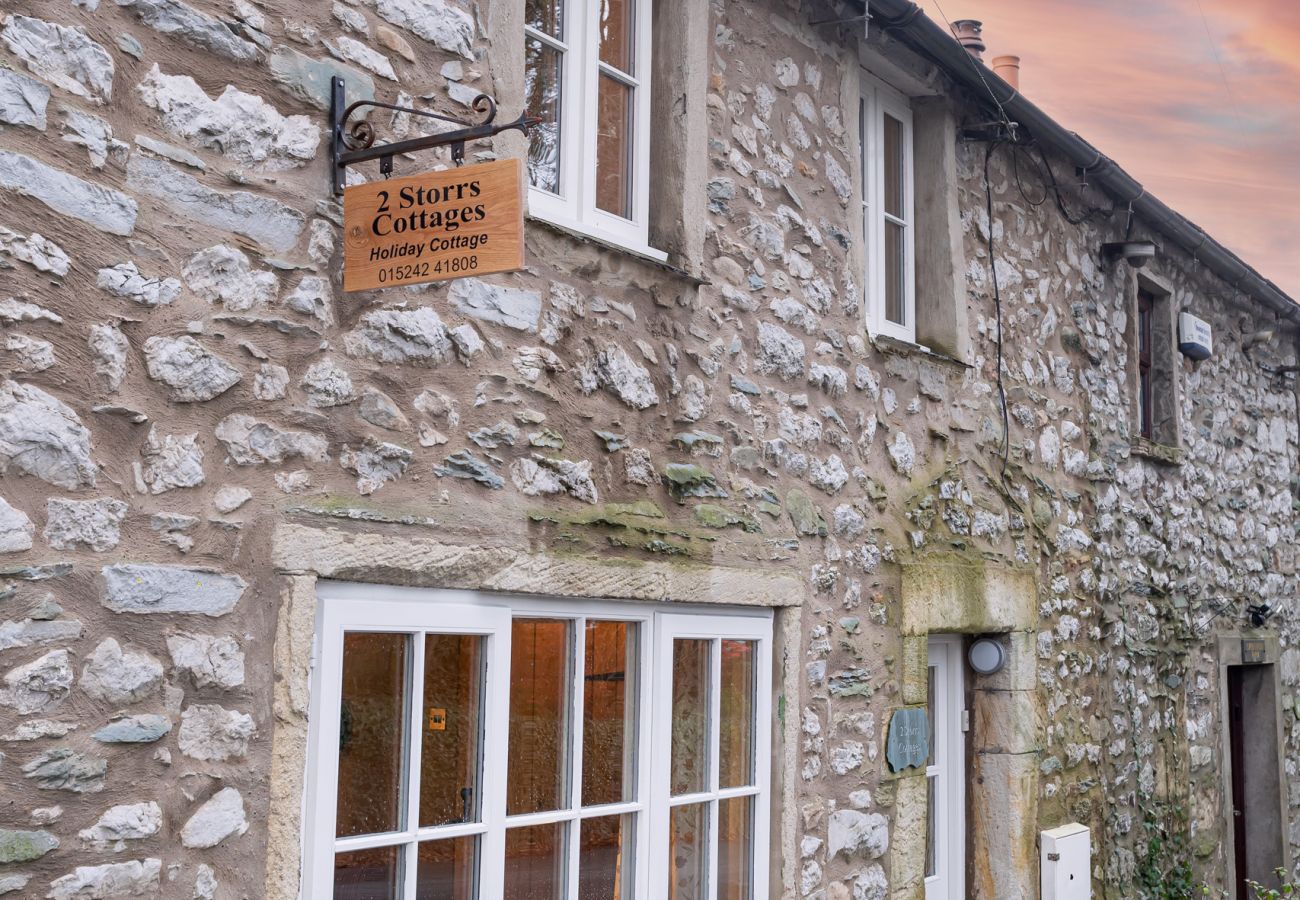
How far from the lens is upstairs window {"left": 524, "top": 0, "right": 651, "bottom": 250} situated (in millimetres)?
4645

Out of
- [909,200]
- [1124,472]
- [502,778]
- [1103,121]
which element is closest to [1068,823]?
[1124,472]

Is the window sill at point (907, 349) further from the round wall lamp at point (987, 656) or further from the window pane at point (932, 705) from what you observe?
the window pane at point (932, 705)

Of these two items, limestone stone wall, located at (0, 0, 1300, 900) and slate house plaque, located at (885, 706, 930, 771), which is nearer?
limestone stone wall, located at (0, 0, 1300, 900)

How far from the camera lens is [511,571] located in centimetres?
411

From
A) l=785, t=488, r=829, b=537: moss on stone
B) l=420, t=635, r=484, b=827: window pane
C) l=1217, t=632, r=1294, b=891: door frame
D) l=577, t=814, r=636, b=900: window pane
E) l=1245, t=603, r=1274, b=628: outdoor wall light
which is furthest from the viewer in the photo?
l=1245, t=603, r=1274, b=628: outdoor wall light

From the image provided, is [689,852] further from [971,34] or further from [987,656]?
[971,34]

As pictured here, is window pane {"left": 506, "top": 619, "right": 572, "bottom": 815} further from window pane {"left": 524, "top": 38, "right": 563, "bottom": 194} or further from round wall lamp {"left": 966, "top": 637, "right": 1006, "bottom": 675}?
round wall lamp {"left": 966, "top": 637, "right": 1006, "bottom": 675}

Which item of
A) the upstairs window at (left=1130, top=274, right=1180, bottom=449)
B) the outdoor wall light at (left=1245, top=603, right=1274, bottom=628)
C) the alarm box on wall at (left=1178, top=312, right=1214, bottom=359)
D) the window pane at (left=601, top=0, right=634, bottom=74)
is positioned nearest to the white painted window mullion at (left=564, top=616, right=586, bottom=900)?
the window pane at (left=601, top=0, right=634, bottom=74)

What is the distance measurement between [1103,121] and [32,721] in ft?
43.3

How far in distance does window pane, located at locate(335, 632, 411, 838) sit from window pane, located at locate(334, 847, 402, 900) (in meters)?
0.06

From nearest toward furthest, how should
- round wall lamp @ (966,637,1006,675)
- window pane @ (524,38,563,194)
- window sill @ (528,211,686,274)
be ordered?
window sill @ (528,211,686,274) < window pane @ (524,38,563,194) < round wall lamp @ (966,637,1006,675)

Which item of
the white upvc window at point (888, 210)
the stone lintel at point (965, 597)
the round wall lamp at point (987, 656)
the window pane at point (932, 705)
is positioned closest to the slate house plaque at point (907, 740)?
the stone lintel at point (965, 597)

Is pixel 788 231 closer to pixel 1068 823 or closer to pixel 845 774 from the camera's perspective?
pixel 845 774

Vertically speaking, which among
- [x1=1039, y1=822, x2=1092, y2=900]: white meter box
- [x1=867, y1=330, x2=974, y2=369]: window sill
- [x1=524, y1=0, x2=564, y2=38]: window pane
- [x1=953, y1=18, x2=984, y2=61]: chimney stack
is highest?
[x1=953, y1=18, x2=984, y2=61]: chimney stack
